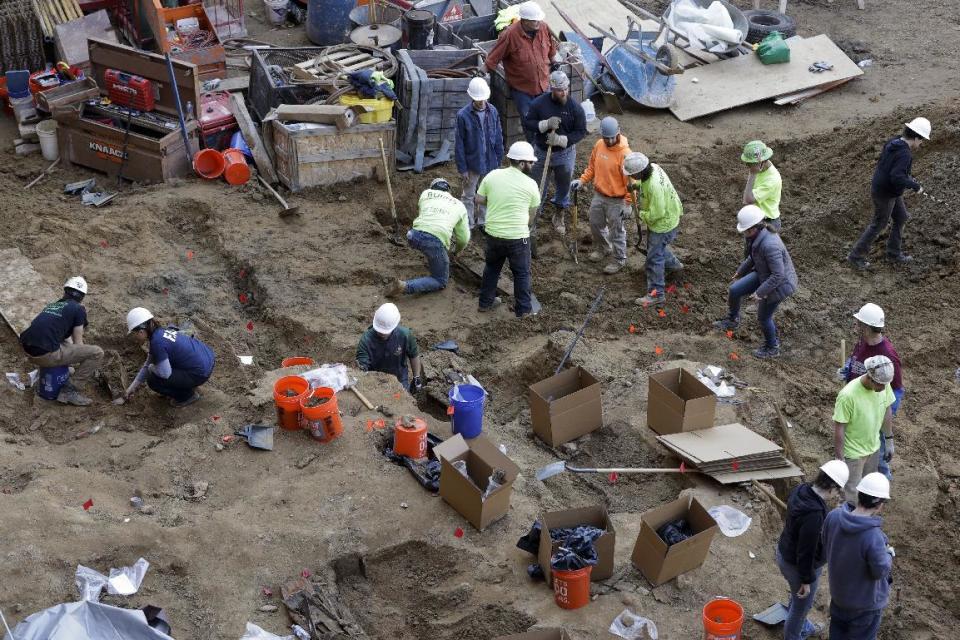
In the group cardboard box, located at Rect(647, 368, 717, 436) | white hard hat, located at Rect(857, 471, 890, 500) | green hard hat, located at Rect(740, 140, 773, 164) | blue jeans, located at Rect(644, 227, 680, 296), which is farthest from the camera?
blue jeans, located at Rect(644, 227, 680, 296)

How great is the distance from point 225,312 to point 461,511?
4039mm

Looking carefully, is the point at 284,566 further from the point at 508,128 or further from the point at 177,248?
the point at 508,128

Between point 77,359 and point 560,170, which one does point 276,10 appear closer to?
point 560,170

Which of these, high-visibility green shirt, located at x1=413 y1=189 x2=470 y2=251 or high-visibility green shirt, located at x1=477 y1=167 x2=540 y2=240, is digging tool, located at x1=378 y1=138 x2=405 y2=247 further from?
high-visibility green shirt, located at x1=477 y1=167 x2=540 y2=240

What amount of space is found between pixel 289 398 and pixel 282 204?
4630 millimetres

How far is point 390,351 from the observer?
8.95 m

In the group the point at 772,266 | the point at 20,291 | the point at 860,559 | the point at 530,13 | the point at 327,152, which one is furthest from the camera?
the point at 327,152

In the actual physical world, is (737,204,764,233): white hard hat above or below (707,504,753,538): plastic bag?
above

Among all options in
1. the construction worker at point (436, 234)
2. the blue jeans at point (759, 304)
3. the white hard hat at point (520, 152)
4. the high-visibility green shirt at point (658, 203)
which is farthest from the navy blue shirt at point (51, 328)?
the blue jeans at point (759, 304)

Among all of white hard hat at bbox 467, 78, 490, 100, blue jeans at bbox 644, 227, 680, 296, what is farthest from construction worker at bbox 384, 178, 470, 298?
blue jeans at bbox 644, 227, 680, 296

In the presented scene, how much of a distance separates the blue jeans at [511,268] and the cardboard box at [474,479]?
2.87 metres

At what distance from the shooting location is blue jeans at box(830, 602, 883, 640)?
21.4ft

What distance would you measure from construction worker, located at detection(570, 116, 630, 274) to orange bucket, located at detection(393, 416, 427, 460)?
4159 mm

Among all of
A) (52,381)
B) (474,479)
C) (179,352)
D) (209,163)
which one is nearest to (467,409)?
(474,479)
